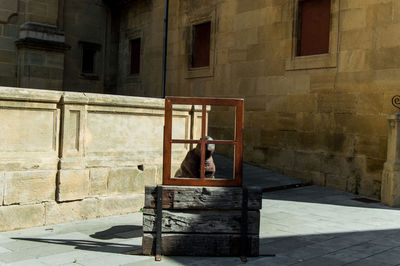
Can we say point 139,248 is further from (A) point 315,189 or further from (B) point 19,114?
(A) point 315,189

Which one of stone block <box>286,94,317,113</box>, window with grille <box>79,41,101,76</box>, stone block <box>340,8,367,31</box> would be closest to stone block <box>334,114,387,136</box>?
stone block <box>286,94,317,113</box>

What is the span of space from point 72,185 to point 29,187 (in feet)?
2.10

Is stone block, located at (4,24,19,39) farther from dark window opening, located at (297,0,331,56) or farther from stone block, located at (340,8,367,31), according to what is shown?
stone block, located at (340,8,367,31)

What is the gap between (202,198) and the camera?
16.1ft

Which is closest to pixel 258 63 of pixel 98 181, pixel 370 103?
pixel 370 103

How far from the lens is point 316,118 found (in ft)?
32.6

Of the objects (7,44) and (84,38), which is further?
(84,38)

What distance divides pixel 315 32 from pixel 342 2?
0.92 meters

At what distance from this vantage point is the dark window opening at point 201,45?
43.8ft

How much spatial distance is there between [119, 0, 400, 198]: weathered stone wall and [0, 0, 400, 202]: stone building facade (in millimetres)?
23

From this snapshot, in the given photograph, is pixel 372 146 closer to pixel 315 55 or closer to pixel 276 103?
pixel 315 55

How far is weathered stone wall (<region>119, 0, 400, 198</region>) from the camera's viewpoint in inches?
347

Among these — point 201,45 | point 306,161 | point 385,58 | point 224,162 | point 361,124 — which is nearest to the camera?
point 385,58

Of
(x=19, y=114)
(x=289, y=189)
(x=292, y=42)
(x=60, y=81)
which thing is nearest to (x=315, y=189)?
(x=289, y=189)
